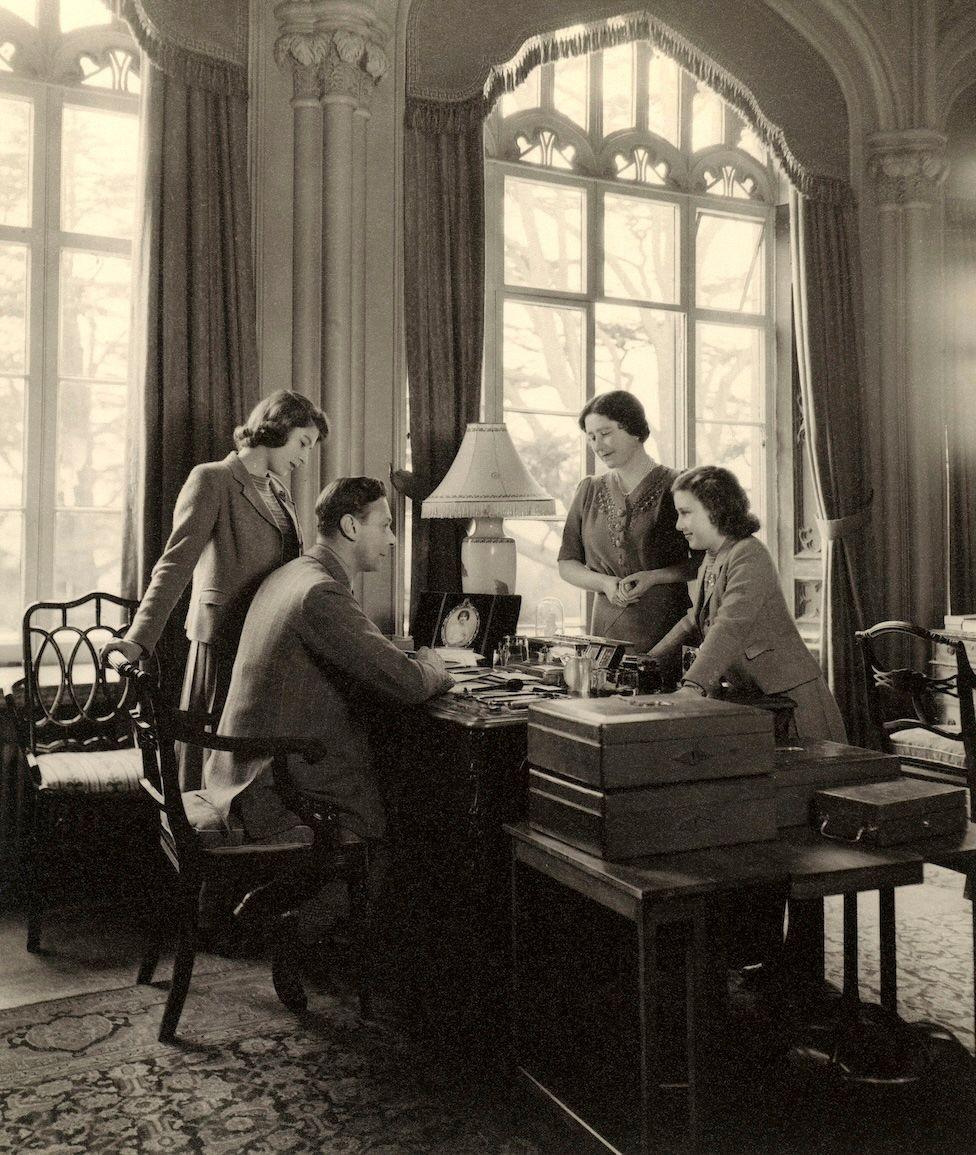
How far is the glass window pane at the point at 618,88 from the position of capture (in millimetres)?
5883

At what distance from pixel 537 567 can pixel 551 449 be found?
62cm

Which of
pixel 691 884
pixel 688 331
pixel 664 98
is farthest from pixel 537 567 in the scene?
pixel 691 884

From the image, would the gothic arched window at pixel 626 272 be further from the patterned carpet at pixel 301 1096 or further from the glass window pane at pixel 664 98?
the patterned carpet at pixel 301 1096

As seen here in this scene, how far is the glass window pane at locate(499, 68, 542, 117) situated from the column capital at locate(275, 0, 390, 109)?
3.84 ft

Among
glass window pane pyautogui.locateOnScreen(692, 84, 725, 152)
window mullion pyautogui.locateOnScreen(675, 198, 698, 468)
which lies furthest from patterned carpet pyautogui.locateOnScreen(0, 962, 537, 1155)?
glass window pane pyautogui.locateOnScreen(692, 84, 725, 152)

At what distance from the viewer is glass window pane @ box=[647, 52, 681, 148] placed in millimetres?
6020

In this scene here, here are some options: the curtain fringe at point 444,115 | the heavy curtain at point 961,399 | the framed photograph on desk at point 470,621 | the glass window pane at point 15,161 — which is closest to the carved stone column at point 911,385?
the heavy curtain at point 961,399

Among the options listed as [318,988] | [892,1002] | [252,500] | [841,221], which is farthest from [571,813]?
[841,221]

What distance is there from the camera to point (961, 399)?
6.42 meters

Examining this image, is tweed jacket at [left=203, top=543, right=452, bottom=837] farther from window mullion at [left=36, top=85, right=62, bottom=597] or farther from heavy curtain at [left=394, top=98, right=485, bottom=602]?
window mullion at [left=36, top=85, right=62, bottom=597]

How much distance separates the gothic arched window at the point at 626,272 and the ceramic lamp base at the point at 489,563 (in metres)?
1.43

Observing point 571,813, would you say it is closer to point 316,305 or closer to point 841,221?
point 316,305

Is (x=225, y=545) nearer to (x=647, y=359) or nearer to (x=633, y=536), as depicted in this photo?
(x=633, y=536)

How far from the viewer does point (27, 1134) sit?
2373 millimetres
